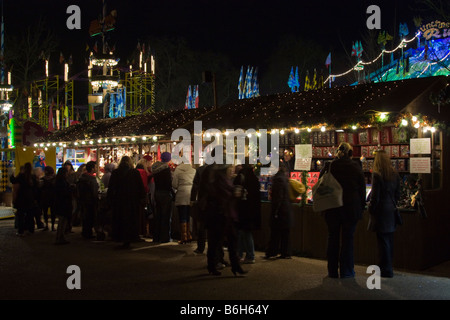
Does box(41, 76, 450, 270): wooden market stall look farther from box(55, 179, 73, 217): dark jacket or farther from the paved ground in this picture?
box(55, 179, 73, 217): dark jacket

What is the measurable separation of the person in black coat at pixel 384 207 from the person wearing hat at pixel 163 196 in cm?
477

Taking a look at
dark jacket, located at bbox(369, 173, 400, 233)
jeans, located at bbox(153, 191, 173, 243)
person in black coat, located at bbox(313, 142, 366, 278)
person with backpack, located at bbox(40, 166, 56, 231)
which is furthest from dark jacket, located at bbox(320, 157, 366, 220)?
person with backpack, located at bbox(40, 166, 56, 231)

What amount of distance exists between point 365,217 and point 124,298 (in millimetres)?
4492

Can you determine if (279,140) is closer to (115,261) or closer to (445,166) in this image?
(445,166)

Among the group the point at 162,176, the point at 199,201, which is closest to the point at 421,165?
the point at 199,201

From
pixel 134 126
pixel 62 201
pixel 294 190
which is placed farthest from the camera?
pixel 134 126

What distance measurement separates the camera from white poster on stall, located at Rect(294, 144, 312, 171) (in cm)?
1159

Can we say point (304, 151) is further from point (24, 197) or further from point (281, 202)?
point (24, 197)

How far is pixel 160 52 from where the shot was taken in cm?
5053

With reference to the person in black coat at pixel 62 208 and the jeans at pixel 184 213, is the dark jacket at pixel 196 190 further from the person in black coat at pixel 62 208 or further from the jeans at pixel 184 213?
the person in black coat at pixel 62 208

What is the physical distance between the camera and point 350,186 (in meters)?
7.25

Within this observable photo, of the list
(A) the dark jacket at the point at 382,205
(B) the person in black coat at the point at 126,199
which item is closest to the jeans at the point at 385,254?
(A) the dark jacket at the point at 382,205

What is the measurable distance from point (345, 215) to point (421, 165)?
2.53 meters

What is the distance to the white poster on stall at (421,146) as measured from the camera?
8.80 m
